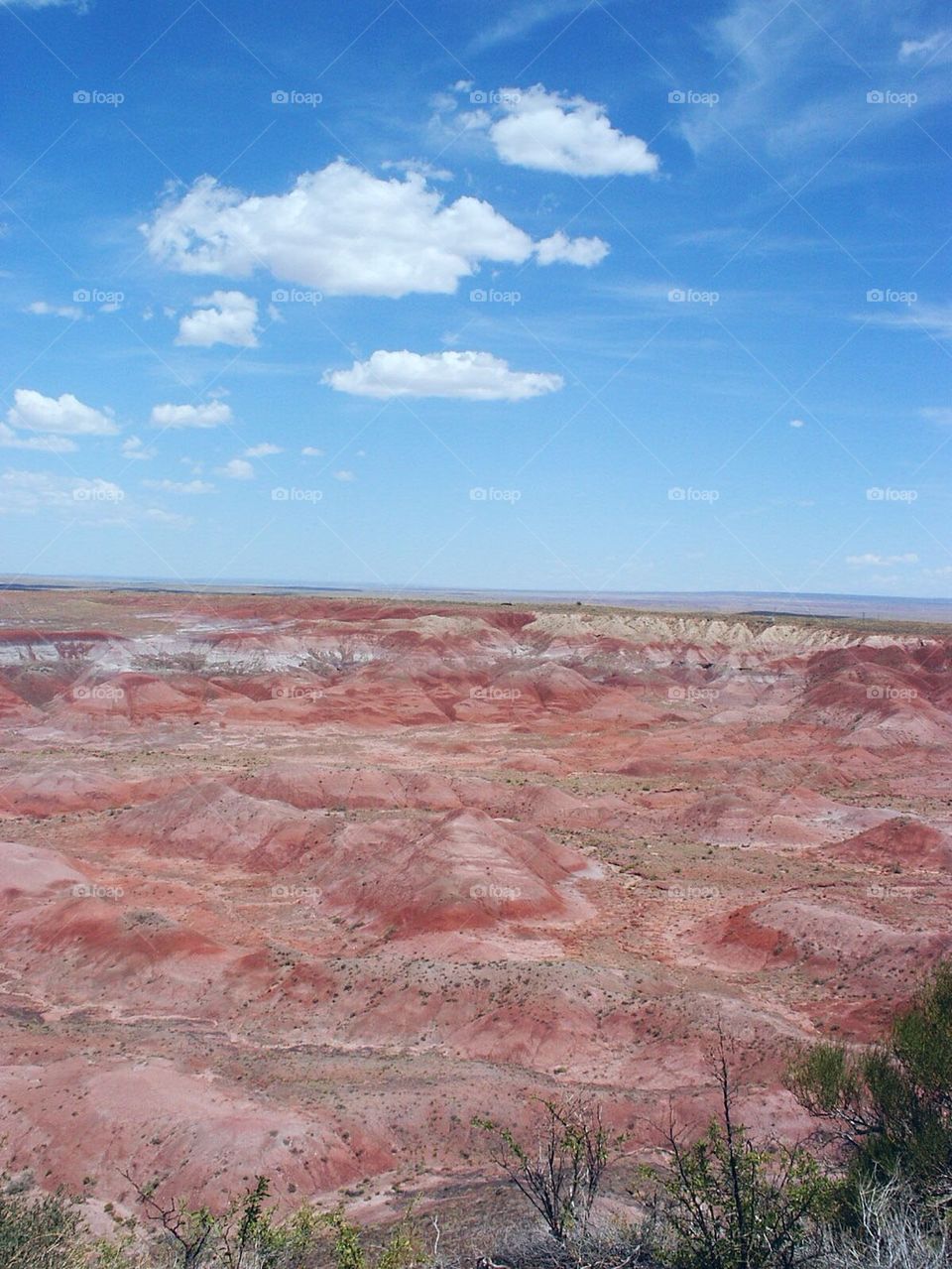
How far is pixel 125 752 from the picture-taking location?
6338 centimetres

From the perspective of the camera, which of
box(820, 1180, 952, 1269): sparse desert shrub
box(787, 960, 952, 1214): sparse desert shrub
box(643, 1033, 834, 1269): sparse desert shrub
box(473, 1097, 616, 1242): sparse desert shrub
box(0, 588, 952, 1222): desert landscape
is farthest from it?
box(0, 588, 952, 1222): desert landscape

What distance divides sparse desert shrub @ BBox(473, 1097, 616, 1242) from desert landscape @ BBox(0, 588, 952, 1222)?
2.45 ft

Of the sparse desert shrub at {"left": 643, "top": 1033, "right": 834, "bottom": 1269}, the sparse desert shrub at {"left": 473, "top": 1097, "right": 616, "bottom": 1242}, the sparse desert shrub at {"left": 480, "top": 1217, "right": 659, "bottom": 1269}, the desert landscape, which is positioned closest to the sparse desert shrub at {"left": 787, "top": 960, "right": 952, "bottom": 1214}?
the sparse desert shrub at {"left": 643, "top": 1033, "right": 834, "bottom": 1269}

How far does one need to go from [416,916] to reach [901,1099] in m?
19.7

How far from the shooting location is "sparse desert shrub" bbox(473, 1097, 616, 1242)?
11133mm

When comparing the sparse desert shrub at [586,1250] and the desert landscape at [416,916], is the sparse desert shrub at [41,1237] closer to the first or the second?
the desert landscape at [416,916]

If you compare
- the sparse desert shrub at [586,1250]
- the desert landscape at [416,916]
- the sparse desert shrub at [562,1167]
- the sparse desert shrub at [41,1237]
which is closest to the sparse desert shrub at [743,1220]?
the sparse desert shrub at [586,1250]

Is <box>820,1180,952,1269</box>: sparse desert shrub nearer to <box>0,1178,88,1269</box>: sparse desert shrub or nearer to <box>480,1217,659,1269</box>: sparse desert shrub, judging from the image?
<box>480,1217,659,1269</box>: sparse desert shrub

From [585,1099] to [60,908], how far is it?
20.3m

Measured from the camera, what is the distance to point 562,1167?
526 inches

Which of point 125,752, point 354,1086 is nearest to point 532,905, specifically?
point 354,1086

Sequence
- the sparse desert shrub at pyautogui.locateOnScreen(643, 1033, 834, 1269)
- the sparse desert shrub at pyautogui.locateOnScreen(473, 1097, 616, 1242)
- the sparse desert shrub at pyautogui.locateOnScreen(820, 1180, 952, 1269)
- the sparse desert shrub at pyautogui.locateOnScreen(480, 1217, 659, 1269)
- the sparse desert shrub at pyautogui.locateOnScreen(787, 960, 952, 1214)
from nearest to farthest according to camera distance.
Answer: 1. the sparse desert shrub at pyautogui.locateOnScreen(820, 1180, 952, 1269)
2. the sparse desert shrub at pyautogui.locateOnScreen(643, 1033, 834, 1269)
3. the sparse desert shrub at pyautogui.locateOnScreen(480, 1217, 659, 1269)
4. the sparse desert shrub at pyautogui.locateOnScreen(473, 1097, 616, 1242)
5. the sparse desert shrub at pyautogui.locateOnScreen(787, 960, 952, 1214)

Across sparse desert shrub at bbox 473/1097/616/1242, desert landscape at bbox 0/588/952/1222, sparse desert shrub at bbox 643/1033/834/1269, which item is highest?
sparse desert shrub at bbox 643/1033/834/1269

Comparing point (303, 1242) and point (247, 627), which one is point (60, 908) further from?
point (247, 627)
